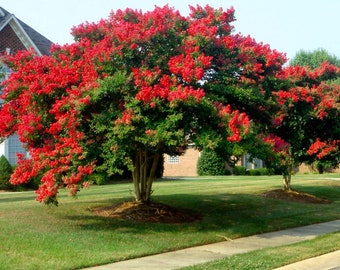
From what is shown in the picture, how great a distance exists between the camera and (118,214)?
481 inches

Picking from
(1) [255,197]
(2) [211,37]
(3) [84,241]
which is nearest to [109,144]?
(3) [84,241]

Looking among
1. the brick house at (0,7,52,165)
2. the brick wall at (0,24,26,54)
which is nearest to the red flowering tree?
the brick house at (0,7,52,165)

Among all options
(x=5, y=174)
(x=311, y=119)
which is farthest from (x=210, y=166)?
(x=311, y=119)

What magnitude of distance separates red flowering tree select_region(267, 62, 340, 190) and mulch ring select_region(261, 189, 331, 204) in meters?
0.55

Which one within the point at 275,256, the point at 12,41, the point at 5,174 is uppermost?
the point at 12,41

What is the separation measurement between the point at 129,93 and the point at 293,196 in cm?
961

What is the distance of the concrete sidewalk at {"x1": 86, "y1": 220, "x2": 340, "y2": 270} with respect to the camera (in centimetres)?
822

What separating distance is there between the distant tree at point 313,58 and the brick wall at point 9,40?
76.0ft

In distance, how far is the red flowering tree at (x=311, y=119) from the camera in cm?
1666

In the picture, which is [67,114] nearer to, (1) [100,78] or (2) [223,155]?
(1) [100,78]

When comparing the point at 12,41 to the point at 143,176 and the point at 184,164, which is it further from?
the point at 184,164

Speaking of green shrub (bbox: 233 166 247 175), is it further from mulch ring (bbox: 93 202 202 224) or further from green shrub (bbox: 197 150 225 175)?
mulch ring (bbox: 93 202 202 224)

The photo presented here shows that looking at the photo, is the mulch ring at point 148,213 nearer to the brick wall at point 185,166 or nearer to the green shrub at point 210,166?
the green shrub at point 210,166

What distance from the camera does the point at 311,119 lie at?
700 inches
